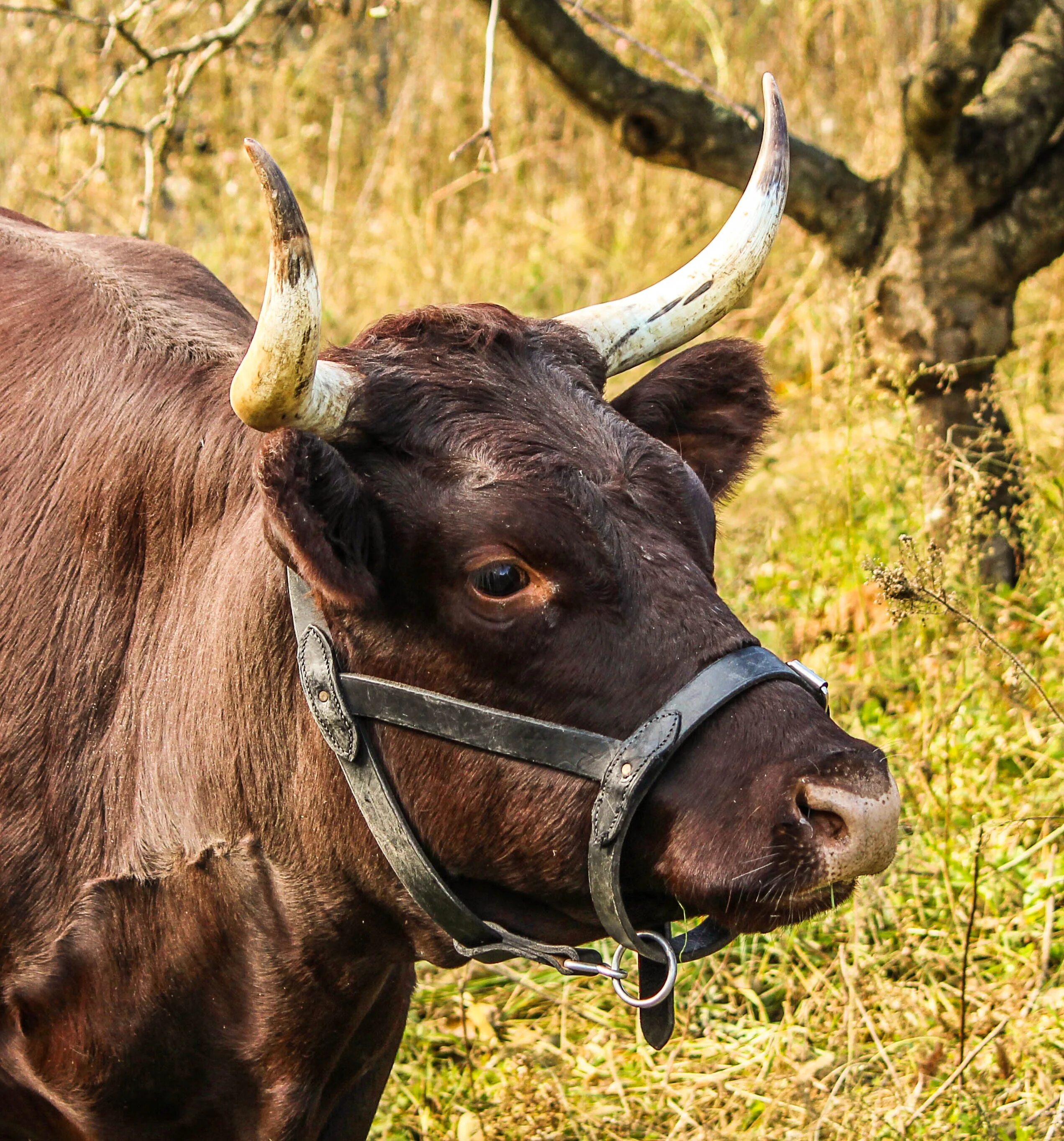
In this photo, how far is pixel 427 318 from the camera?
8.44 feet

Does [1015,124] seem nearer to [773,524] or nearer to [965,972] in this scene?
[773,524]

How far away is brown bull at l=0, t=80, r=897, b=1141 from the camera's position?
2.22 m

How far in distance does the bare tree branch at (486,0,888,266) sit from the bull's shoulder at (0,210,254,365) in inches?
78.6

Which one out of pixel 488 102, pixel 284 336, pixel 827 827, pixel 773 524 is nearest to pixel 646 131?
pixel 488 102

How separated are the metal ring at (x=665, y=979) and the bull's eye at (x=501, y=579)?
624 millimetres

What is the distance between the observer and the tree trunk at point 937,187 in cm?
490

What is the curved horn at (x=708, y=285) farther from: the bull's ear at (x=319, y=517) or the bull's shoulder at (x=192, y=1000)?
the bull's shoulder at (x=192, y=1000)

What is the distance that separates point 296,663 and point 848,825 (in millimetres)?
1029

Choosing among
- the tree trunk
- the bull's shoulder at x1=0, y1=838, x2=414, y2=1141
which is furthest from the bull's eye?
the tree trunk

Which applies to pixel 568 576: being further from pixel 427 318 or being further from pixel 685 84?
pixel 685 84

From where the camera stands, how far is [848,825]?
2.10 metres

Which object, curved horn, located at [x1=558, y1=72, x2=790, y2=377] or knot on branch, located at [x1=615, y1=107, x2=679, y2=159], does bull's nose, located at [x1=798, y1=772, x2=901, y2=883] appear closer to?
curved horn, located at [x1=558, y1=72, x2=790, y2=377]

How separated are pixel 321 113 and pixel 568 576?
845cm

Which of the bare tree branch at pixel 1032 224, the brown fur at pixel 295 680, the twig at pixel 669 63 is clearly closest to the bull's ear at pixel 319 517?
the brown fur at pixel 295 680
